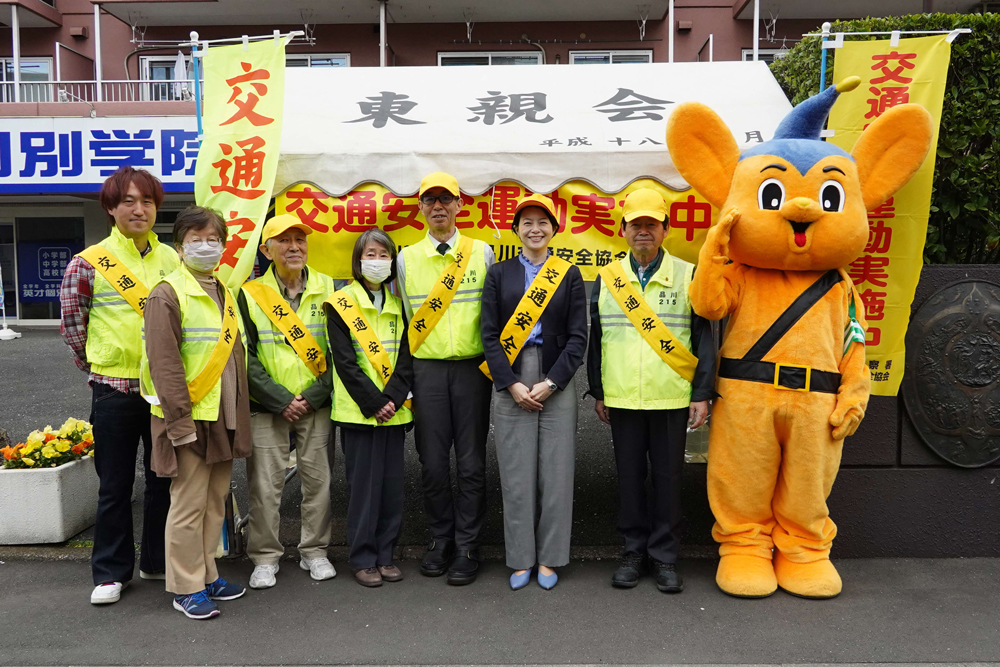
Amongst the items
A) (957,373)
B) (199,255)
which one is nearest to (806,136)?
(957,373)

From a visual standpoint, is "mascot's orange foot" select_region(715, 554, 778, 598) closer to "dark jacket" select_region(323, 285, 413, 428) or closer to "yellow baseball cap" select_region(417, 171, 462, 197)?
"dark jacket" select_region(323, 285, 413, 428)

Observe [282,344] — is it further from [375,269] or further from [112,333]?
[112,333]

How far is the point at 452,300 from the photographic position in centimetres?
416

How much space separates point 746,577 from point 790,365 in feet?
3.84

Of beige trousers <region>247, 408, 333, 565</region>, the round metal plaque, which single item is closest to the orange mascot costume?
the round metal plaque

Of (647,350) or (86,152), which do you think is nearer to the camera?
(647,350)

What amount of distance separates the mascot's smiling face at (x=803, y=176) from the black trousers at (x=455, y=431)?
1.64m

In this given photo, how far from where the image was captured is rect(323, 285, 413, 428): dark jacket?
4.04 meters

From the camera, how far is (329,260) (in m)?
4.65

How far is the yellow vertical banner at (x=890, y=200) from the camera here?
411 centimetres

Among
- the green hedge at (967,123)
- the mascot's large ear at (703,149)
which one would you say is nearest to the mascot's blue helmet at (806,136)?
the mascot's large ear at (703,149)

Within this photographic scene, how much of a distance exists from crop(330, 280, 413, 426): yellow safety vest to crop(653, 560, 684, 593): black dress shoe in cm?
164

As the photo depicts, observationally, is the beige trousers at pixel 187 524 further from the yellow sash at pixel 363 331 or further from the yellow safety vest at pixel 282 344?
the yellow sash at pixel 363 331

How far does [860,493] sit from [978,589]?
29.6 inches
